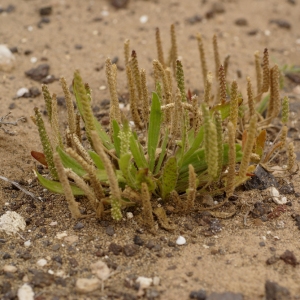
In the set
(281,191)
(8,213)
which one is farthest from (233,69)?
(8,213)

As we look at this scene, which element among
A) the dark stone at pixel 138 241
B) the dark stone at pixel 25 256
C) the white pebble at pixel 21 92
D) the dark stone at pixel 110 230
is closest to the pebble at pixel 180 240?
the dark stone at pixel 138 241

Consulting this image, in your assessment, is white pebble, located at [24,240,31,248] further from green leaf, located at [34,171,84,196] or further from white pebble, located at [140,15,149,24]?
white pebble, located at [140,15,149,24]

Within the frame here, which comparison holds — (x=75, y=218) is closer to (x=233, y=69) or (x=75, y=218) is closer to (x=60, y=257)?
(x=60, y=257)

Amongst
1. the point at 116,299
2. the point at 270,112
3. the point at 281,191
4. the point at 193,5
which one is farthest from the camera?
the point at 193,5

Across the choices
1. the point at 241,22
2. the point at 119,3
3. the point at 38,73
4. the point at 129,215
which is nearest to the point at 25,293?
the point at 129,215

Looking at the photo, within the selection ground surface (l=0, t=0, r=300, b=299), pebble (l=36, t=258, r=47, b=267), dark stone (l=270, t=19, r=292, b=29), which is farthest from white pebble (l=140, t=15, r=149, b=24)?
pebble (l=36, t=258, r=47, b=267)

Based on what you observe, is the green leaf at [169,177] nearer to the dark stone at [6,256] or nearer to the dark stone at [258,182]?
the dark stone at [258,182]
